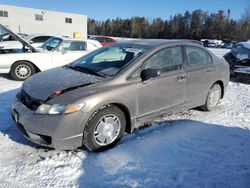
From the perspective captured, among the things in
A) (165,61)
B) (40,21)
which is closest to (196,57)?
(165,61)

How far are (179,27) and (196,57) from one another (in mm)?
84260

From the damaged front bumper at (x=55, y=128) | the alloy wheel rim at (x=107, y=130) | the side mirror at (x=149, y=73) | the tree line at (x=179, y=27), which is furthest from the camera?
the tree line at (x=179, y=27)

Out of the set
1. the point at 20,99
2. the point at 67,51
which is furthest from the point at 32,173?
the point at 67,51

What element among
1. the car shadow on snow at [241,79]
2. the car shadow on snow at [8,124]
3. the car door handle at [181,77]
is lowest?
the car shadow on snow at [8,124]

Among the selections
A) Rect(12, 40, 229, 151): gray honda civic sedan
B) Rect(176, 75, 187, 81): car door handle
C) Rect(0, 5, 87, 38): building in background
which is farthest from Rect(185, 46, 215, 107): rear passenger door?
Rect(0, 5, 87, 38): building in background

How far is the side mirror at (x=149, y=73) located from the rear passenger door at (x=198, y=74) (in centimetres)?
102

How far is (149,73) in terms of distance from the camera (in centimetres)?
392

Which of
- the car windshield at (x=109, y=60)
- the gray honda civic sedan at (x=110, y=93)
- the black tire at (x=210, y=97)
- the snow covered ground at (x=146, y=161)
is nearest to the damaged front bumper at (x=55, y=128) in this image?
the gray honda civic sedan at (x=110, y=93)

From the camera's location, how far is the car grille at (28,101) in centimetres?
346

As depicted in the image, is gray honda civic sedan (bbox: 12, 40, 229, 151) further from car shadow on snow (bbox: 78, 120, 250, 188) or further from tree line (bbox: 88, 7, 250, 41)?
tree line (bbox: 88, 7, 250, 41)

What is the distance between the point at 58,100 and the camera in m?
3.37

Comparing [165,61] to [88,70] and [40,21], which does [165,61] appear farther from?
[40,21]

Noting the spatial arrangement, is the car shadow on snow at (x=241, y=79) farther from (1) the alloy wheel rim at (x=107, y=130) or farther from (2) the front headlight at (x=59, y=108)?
(2) the front headlight at (x=59, y=108)

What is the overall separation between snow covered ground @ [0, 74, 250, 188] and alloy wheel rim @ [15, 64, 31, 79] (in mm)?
3509
